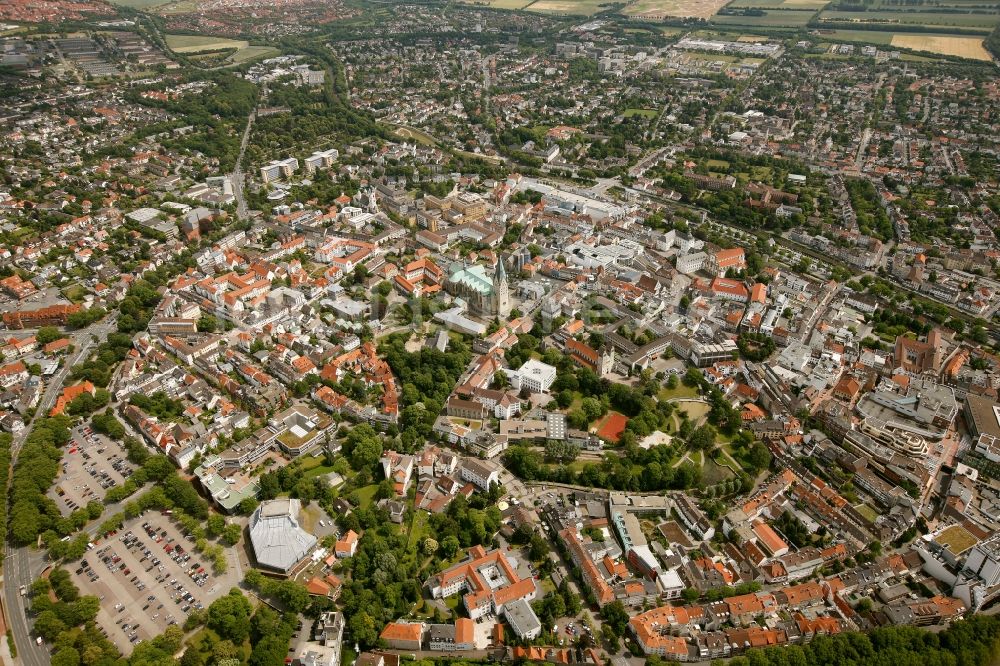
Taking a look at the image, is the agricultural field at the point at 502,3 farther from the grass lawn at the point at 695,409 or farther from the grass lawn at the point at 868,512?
the grass lawn at the point at 868,512

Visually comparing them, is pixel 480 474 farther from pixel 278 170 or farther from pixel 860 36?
pixel 860 36

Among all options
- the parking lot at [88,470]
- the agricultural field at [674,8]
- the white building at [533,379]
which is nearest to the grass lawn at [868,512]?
the white building at [533,379]

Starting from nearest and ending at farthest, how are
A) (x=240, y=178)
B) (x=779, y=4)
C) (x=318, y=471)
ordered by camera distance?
(x=318, y=471), (x=240, y=178), (x=779, y=4)

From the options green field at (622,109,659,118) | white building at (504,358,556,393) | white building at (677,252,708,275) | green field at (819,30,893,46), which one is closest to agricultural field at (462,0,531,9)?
green field at (819,30,893,46)

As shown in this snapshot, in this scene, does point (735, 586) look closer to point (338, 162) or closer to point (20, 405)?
point (20, 405)

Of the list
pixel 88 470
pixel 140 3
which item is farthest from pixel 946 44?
pixel 140 3
